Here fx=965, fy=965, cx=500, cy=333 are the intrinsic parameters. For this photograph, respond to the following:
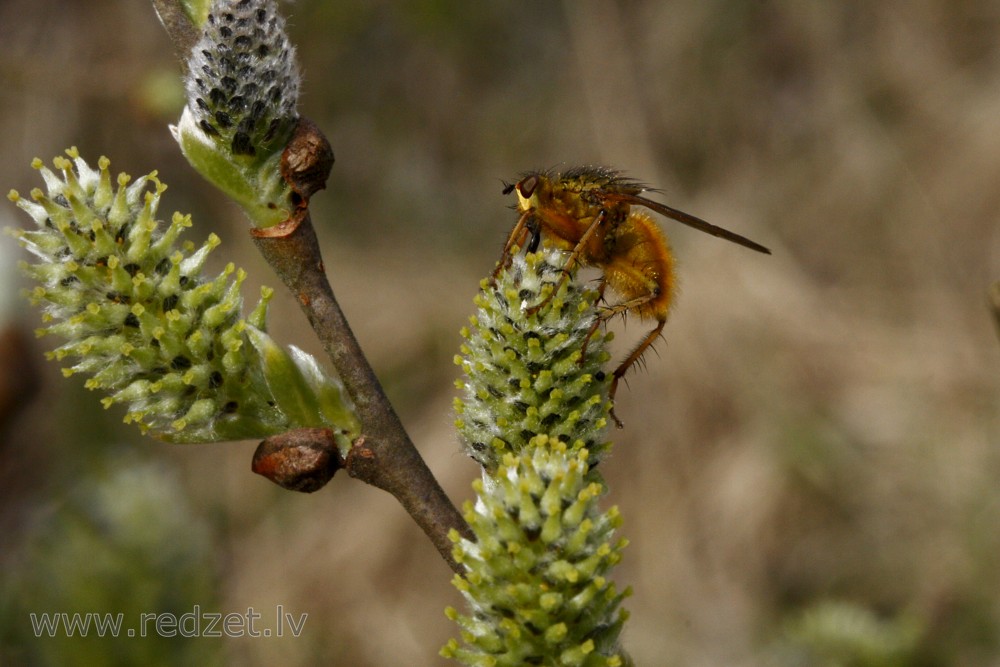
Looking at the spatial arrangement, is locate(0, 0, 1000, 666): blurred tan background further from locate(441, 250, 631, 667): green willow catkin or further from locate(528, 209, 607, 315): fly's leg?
locate(441, 250, 631, 667): green willow catkin

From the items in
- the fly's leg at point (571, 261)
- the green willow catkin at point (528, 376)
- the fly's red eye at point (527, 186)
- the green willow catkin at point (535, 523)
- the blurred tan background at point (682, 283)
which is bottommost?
the green willow catkin at point (535, 523)

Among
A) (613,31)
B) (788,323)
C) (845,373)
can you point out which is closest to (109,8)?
(613,31)

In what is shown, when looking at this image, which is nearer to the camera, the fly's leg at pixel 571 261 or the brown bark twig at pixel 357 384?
the brown bark twig at pixel 357 384

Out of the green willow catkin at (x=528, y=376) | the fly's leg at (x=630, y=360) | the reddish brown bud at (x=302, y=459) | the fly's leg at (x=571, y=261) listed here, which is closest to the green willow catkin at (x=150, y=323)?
the reddish brown bud at (x=302, y=459)

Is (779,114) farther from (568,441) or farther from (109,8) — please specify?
(568,441)

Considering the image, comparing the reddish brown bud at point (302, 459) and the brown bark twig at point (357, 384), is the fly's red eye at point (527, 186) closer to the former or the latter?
the brown bark twig at point (357, 384)

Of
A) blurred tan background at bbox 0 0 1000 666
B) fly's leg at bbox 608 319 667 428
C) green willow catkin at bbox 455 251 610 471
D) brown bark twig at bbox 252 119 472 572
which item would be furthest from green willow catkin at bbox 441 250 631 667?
blurred tan background at bbox 0 0 1000 666
